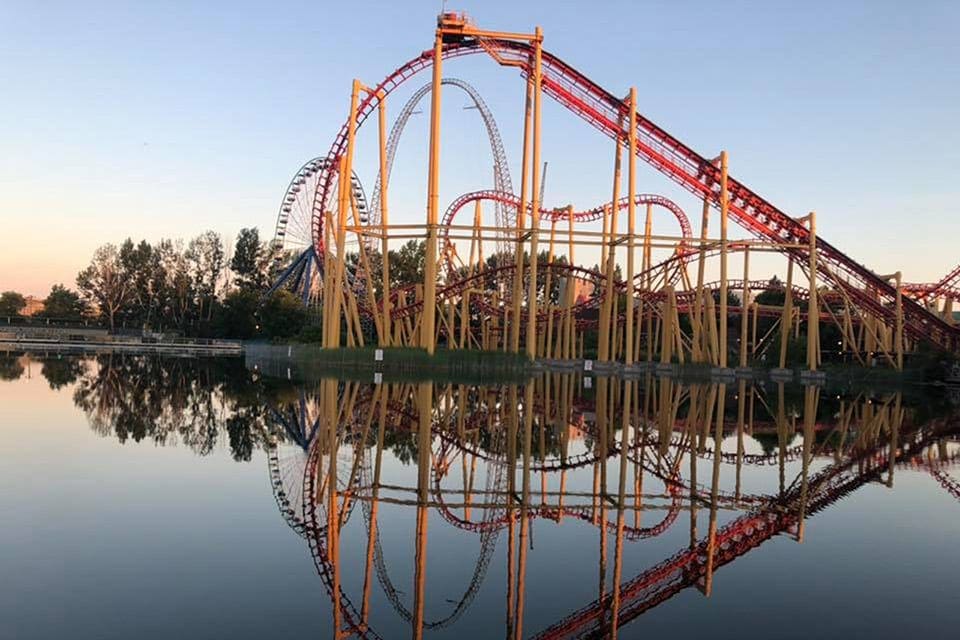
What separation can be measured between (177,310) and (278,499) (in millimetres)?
80095

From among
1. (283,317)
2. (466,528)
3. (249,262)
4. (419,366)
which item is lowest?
(466,528)

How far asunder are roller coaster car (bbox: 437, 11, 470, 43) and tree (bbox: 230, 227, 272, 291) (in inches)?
2443

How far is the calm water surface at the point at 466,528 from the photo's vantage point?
15.1 ft

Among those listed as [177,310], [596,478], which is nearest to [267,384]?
[596,478]

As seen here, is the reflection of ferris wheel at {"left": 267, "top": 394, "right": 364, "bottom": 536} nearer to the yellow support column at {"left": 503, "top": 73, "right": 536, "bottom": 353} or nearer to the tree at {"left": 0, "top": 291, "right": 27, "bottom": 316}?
the yellow support column at {"left": 503, "top": 73, "right": 536, "bottom": 353}

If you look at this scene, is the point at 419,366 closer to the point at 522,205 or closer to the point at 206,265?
the point at 522,205

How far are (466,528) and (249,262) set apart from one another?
8141 centimetres

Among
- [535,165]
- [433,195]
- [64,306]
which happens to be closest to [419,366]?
[433,195]

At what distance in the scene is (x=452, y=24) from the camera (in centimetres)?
2500

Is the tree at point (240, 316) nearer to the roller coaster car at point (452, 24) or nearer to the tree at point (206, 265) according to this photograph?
the tree at point (206, 265)

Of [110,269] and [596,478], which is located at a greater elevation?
[110,269]

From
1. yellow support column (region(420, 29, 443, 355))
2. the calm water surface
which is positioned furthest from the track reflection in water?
yellow support column (region(420, 29, 443, 355))

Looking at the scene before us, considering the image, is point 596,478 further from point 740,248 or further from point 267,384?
point 740,248

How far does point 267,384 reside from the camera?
2328 cm
